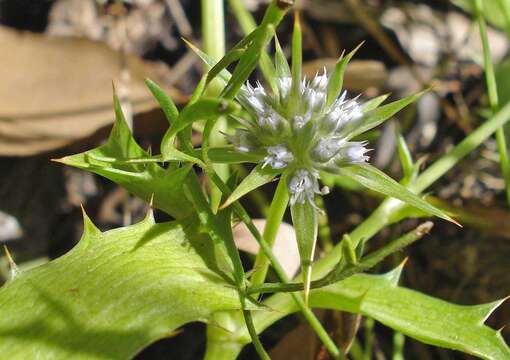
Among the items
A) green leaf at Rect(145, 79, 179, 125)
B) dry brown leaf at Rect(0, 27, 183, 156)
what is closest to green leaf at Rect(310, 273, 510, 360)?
green leaf at Rect(145, 79, 179, 125)

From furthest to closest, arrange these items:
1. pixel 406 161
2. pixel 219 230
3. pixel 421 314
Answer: pixel 406 161 < pixel 421 314 < pixel 219 230

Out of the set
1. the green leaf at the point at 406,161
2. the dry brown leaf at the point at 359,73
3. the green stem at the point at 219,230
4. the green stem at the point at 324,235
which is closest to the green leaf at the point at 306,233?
the green stem at the point at 219,230

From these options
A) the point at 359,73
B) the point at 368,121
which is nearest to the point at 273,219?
the point at 368,121

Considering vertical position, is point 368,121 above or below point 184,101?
above

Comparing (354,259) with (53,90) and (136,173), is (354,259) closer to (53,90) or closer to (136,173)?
(136,173)

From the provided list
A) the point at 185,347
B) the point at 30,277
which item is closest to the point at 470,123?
the point at 185,347

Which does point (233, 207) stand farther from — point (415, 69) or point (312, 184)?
point (415, 69)

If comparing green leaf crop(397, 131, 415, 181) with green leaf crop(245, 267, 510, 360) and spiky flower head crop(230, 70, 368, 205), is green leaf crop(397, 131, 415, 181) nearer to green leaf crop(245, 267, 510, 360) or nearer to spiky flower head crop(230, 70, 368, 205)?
green leaf crop(245, 267, 510, 360)

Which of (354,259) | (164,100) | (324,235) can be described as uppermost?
(164,100)
